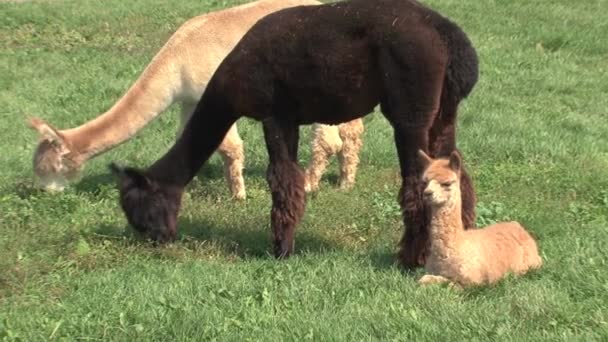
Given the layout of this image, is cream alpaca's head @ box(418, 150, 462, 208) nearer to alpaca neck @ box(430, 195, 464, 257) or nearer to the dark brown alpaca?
alpaca neck @ box(430, 195, 464, 257)

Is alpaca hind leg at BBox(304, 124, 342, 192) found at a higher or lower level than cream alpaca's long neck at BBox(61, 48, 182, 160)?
lower

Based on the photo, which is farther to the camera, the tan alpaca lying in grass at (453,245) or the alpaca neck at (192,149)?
the alpaca neck at (192,149)

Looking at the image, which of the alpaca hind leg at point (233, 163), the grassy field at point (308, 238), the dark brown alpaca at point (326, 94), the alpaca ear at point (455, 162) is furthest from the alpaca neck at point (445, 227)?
the alpaca hind leg at point (233, 163)

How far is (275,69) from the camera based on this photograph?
553 cm

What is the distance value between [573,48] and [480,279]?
966 cm

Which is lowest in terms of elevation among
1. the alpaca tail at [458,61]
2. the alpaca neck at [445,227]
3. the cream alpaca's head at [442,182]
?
the alpaca neck at [445,227]

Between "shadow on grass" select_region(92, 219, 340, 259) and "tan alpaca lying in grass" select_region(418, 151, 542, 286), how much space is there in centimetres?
112

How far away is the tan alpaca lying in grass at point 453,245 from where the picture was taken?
15.3 ft

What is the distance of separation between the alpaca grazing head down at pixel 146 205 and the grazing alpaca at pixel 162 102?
3.74ft

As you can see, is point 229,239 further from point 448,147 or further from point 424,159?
point 424,159

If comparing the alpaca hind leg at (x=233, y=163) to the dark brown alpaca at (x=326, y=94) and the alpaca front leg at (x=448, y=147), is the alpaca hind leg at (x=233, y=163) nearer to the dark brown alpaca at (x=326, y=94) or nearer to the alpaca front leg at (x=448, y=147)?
the dark brown alpaca at (x=326, y=94)

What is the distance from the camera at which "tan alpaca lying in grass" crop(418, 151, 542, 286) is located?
4.68 m

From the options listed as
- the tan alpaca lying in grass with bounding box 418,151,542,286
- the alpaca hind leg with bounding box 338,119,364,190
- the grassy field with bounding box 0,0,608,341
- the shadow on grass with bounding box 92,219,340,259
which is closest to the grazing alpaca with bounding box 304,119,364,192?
the alpaca hind leg with bounding box 338,119,364,190

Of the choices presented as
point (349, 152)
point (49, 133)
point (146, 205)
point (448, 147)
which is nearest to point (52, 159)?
point (49, 133)
